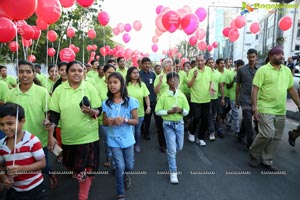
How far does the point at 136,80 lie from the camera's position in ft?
15.4

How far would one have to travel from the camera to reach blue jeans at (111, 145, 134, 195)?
2973mm

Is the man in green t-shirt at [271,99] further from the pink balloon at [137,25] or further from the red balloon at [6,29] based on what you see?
the pink balloon at [137,25]

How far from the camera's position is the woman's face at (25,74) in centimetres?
279

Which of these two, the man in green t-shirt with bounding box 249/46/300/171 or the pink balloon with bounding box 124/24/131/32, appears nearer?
the man in green t-shirt with bounding box 249/46/300/171

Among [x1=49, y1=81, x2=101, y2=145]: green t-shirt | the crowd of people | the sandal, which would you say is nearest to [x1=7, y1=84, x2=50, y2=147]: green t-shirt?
the crowd of people

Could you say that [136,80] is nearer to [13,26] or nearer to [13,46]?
[13,26]

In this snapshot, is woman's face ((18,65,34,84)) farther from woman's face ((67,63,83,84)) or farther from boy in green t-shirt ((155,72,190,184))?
boy in green t-shirt ((155,72,190,184))

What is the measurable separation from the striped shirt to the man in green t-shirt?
324 centimetres

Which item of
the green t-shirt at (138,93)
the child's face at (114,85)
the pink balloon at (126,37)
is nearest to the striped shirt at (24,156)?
the child's face at (114,85)

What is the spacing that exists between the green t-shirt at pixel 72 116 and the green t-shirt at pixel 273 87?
2713 mm

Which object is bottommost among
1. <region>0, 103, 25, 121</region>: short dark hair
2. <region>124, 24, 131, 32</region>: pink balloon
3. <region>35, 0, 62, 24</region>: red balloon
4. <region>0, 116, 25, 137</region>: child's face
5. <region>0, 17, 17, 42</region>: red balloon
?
<region>0, 116, 25, 137</region>: child's face

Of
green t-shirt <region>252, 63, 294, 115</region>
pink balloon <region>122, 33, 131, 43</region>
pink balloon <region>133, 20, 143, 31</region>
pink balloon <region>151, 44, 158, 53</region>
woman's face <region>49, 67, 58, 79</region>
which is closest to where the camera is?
green t-shirt <region>252, 63, 294, 115</region>

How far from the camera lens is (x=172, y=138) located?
3615 millimetres

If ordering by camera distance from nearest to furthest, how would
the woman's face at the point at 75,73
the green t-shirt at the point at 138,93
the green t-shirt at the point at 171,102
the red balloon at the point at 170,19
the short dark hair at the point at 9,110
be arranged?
the short dark hair at the point at 9,110 → the woman's face at the point at 75,73 → the green t-shirt at the point at 171,102 → the green t-shirt at the point at 138,93 → the red balloon at the point at 170,19
